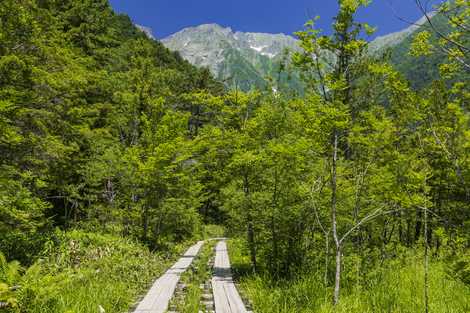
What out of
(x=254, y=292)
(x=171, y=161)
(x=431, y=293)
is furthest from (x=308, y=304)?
(x=171, y=161)

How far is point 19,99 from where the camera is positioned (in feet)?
35.7

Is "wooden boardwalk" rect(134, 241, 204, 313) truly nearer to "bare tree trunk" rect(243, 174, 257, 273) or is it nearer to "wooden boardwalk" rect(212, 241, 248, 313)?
"wooden boardwalk" rect(212, 241, 248, 313)

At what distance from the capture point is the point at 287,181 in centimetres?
999

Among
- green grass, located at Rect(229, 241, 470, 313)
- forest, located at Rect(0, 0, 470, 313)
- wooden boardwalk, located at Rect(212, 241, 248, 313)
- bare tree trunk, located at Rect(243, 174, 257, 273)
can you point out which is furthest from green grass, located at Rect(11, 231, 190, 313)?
bare tree trunk, located at Rect(243, 174, 257, 273)

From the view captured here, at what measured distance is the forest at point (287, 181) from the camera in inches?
261

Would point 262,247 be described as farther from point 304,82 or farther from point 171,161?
point 171,161

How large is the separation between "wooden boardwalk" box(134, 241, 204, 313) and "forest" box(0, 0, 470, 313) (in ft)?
1.36

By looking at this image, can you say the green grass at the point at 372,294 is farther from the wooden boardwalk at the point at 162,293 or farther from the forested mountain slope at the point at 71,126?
the forested mountain slope at the point at 71,126

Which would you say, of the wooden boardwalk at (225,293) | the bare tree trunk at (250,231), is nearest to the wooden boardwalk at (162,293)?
the wooden boardwalk at (225,293)

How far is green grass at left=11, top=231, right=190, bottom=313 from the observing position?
5.46 m

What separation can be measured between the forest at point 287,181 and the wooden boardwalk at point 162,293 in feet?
1.36

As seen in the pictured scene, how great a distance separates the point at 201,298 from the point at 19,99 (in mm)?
8087

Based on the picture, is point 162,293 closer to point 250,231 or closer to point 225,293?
point 225,293

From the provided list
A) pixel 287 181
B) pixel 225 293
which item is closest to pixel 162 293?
pixel 225 293
